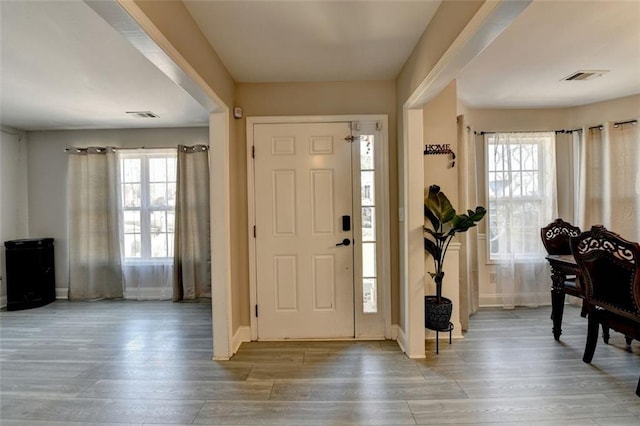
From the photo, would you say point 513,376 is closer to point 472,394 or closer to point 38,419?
point 472,394

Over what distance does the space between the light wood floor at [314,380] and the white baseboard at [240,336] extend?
8cm

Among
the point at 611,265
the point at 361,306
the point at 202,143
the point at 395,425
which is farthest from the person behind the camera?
the point at 202,143

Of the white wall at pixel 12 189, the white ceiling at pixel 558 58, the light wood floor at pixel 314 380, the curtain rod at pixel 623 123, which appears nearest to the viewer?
the light wood floor at pixel 314 380

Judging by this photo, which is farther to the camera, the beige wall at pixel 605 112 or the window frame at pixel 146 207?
the window frame at pixel 146 207

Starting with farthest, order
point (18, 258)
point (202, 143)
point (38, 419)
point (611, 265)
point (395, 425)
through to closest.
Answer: point (202, 143), point (18, 258), point (611, 265), point (38, 419), point (395, 425)

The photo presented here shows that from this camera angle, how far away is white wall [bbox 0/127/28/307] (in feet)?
14.3

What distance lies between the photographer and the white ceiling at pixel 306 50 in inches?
77.8

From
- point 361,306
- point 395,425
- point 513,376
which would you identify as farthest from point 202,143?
point 513,376

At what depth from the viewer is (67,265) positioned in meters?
4.64

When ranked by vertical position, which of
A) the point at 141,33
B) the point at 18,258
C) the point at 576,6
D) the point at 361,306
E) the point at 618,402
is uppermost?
the point at 576,6

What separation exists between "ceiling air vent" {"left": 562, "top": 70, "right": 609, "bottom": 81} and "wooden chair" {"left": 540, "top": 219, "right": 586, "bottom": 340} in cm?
148

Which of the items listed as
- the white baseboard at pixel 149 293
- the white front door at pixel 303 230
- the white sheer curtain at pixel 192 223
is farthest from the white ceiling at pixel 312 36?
the white baseboard at pixel 149 293

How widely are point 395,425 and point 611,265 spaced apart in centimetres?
195

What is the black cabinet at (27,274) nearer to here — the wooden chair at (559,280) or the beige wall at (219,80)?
the beige wall at (219,80)
